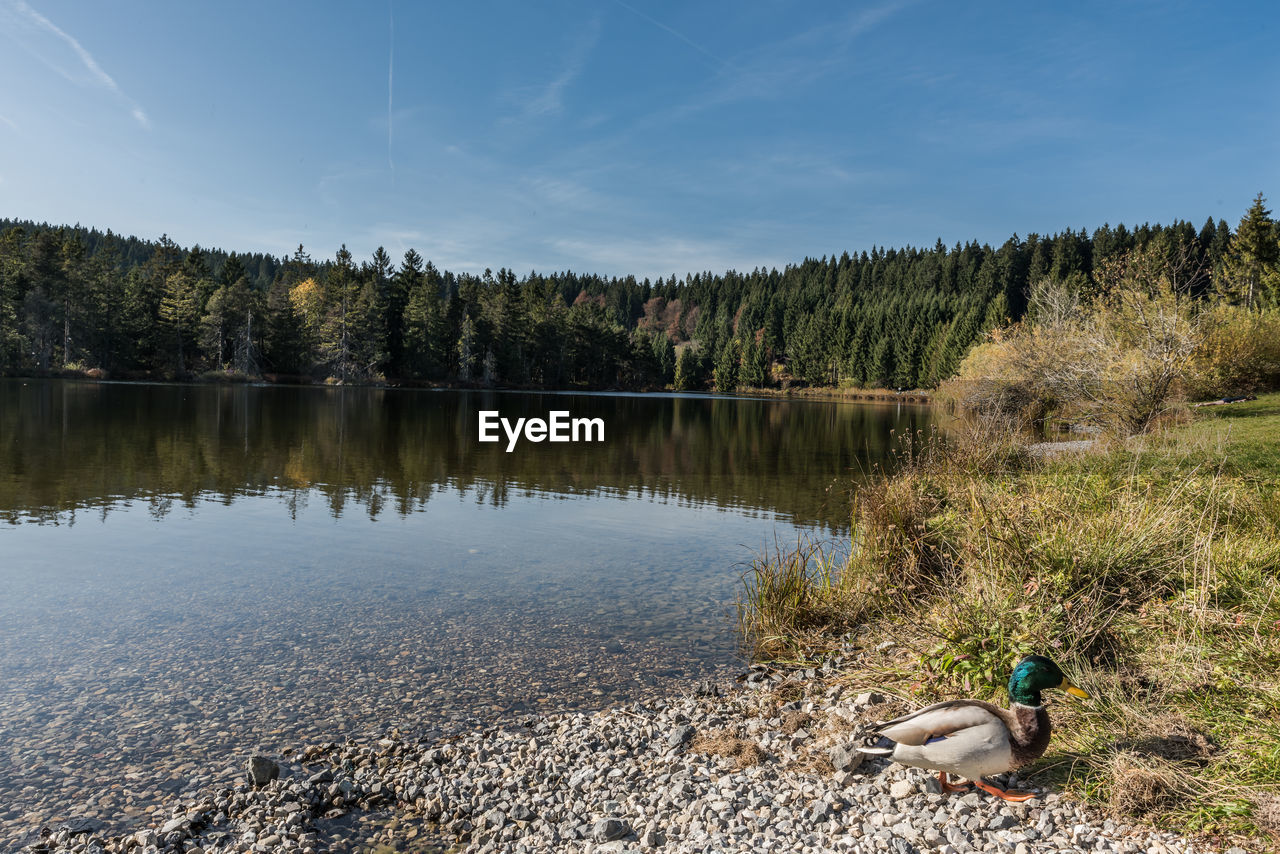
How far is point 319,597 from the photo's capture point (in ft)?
34.6

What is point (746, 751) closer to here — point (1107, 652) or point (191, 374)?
point (1107, 652)

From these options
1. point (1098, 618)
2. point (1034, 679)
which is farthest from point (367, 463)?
point (1034, 679)

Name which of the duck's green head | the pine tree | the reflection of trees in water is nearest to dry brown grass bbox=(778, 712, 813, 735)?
the duck's green head

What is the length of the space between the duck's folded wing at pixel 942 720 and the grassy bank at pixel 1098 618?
776mm

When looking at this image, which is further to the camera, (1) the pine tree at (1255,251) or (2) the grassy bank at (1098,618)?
(1) the pine tree at (1255,251)

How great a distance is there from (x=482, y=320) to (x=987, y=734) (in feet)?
351

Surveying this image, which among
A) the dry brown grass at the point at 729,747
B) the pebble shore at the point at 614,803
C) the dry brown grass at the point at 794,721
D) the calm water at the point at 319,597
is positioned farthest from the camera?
the calm water at the point at 319,597

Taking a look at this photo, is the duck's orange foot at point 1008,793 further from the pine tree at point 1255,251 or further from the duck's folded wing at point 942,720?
the pine tree at point 1255,251

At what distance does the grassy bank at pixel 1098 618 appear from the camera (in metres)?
4.79

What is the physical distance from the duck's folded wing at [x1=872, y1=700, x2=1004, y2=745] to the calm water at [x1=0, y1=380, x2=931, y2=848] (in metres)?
3.36

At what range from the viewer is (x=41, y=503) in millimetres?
16094

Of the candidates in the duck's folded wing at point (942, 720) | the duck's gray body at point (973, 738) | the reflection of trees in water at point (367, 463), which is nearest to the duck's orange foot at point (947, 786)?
the duck's gray body at point (973, 738)

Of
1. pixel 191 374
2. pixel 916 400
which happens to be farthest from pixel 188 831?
pixel 916 400

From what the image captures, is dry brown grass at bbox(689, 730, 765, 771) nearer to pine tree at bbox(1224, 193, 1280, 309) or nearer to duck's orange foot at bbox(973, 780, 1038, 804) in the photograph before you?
duck's orange foot at bbox(973, 780, 1038, 804)
